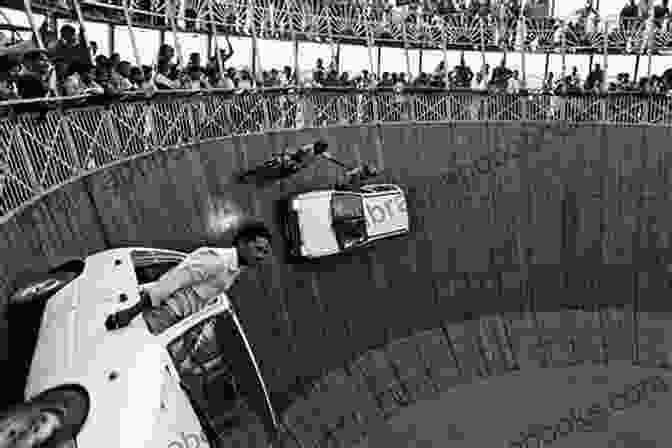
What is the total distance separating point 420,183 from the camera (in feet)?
45.6

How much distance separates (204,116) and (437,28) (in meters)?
9.29

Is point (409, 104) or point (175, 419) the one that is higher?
point (409, 104)

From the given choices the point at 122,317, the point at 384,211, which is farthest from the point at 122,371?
the point at 384,211

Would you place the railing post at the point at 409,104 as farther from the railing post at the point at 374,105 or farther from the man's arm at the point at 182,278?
the man's arm at the point at 182,278

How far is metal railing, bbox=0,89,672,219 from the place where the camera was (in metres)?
6.38

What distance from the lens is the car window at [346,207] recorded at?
10.8m

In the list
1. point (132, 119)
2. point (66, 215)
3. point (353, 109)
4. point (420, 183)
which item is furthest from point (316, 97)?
point (66, 215)

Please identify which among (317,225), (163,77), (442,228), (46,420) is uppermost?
(163,77)

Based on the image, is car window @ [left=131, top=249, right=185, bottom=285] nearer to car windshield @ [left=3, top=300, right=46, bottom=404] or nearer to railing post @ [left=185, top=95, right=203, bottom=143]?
car windshield @ [left=3, top=300, right=46, bottom=404]

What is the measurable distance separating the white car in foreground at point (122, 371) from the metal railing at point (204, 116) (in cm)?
123

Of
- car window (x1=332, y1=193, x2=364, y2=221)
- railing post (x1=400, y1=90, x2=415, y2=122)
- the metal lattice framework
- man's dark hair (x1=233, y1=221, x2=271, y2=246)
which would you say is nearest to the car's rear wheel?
man's dark hair (x1=233, y1=221, x2=271, y2=246)

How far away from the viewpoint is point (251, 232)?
1002cm

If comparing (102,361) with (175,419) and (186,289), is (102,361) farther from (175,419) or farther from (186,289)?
(186,289)

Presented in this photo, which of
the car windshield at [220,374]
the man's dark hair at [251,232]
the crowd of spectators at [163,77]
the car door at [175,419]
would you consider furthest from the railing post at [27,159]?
the man's dark hair at [251,232]
